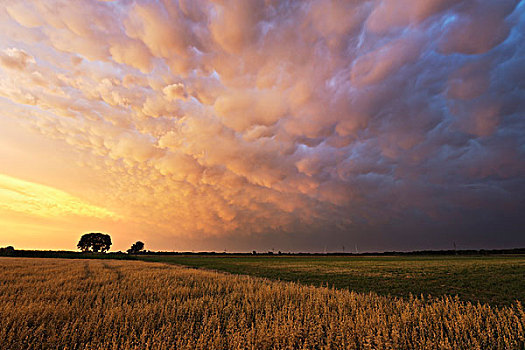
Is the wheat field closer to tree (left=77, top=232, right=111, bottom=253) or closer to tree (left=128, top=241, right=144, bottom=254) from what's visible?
tree (left=77, top=232, right=111, bottom=253)

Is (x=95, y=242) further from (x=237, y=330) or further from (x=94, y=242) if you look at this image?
(x=237, y=330)

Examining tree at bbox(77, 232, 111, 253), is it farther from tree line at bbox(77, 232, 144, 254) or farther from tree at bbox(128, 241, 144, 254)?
tree at bbox(128, 241, 144, 254)

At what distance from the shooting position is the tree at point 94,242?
158000 millimetres

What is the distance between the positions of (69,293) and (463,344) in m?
15.6

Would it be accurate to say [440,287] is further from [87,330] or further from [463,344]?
[87,330]

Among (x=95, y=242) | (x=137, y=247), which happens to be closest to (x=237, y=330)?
(x=95, y=242)

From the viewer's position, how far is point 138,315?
8914 mm

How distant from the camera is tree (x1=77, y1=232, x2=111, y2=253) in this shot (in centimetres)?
15800

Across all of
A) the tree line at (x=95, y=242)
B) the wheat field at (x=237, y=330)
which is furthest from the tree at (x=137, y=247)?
the wheat field at (x=237, y=330)

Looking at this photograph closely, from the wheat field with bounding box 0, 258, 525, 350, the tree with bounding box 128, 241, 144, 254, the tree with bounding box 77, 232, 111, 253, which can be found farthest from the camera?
the tree with bounding box 128, 241, 144, 254

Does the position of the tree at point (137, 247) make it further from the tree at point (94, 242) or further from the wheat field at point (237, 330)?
the wheat field at point (237, 330)

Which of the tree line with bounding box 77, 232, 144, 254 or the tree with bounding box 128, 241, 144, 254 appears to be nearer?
the tree line with bounding box 77, 232, 144, 254

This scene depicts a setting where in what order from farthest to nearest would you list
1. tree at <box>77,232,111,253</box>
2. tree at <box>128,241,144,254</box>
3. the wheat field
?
tree at <box>128,241,144,254</box>
tree at <box>77,232,111,253</box>
the wheat field

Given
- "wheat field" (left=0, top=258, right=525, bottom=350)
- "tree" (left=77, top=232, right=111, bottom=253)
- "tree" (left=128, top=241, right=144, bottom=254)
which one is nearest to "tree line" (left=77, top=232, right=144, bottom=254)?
"tree" (left=77, top=232, right=111, bottom=253)
